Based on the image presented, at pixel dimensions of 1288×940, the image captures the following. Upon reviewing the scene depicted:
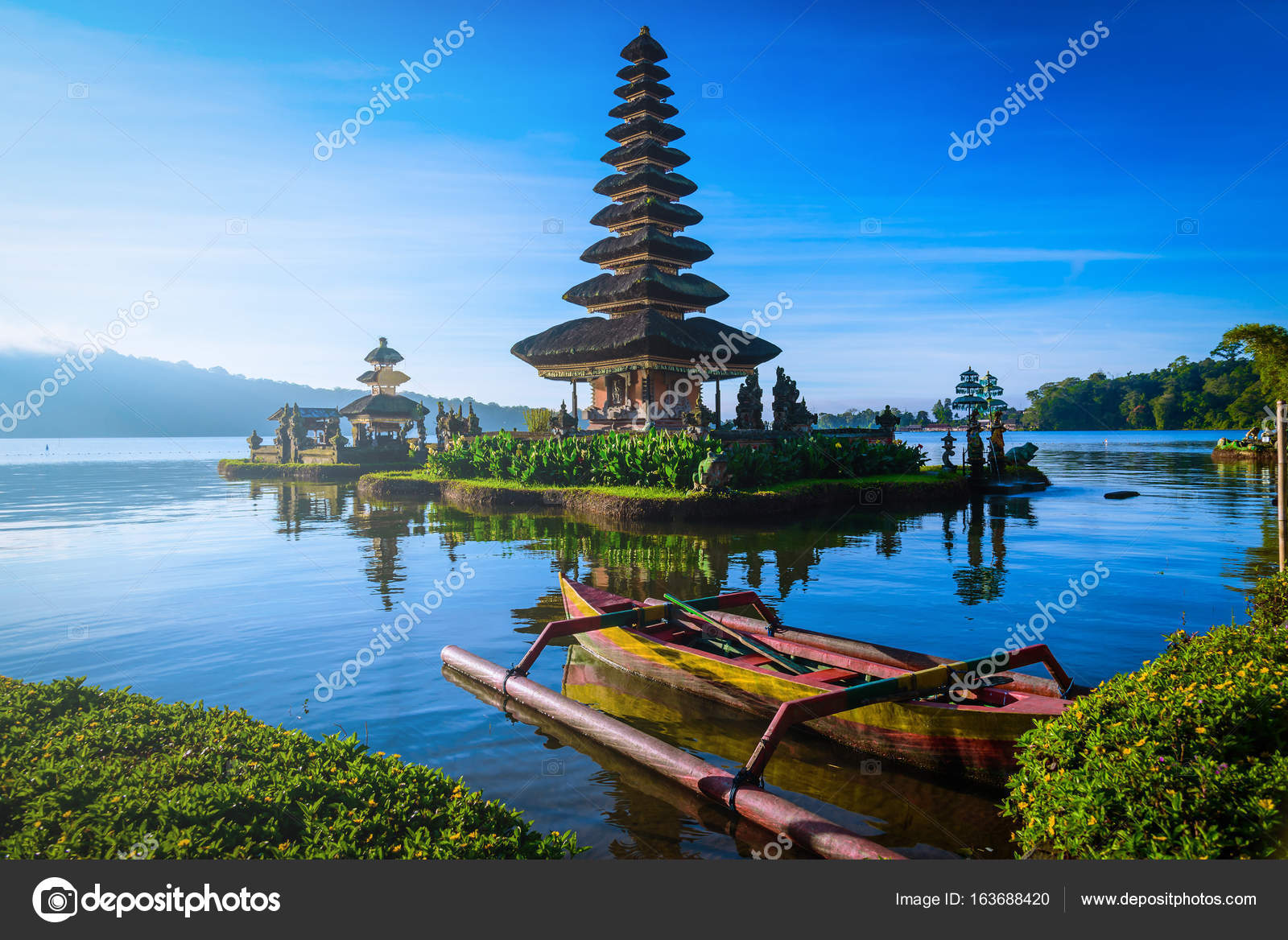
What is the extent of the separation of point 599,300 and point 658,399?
6.26 metres

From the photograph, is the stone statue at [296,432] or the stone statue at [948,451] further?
the stone statue at [296,432]

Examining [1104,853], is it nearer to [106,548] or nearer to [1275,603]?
[1275,603]

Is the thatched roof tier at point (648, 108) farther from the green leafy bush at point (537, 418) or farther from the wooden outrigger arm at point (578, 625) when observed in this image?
the wooden outrigger arm at point (578, 625)

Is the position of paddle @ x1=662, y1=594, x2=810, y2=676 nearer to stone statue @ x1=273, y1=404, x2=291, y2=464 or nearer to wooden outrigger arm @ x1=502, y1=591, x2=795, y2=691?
wooden outrigger arm @ x1=502, y1=591, x2=795, y2=691

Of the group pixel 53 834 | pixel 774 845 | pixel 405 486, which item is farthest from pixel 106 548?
pixel 774 845

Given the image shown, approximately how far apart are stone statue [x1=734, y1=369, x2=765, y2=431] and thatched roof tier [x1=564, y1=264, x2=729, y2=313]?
6.59 metres

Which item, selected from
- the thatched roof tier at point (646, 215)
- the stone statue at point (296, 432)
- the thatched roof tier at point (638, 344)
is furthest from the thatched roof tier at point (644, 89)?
the stone statue at point (296, 432)

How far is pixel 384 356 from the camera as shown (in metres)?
47.9

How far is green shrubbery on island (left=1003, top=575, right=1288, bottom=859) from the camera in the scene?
2.66m

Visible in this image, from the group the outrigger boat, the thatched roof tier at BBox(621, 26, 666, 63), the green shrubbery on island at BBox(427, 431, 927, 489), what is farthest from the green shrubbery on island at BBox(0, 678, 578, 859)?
the thatched roof tier at BBox(621, 26, 666, 63)

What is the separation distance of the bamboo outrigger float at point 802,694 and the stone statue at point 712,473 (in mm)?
12597

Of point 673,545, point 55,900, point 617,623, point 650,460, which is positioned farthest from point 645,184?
point 55,900

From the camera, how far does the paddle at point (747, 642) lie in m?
6.40

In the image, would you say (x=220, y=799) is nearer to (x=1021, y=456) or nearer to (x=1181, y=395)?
(x=1021, y=456)
